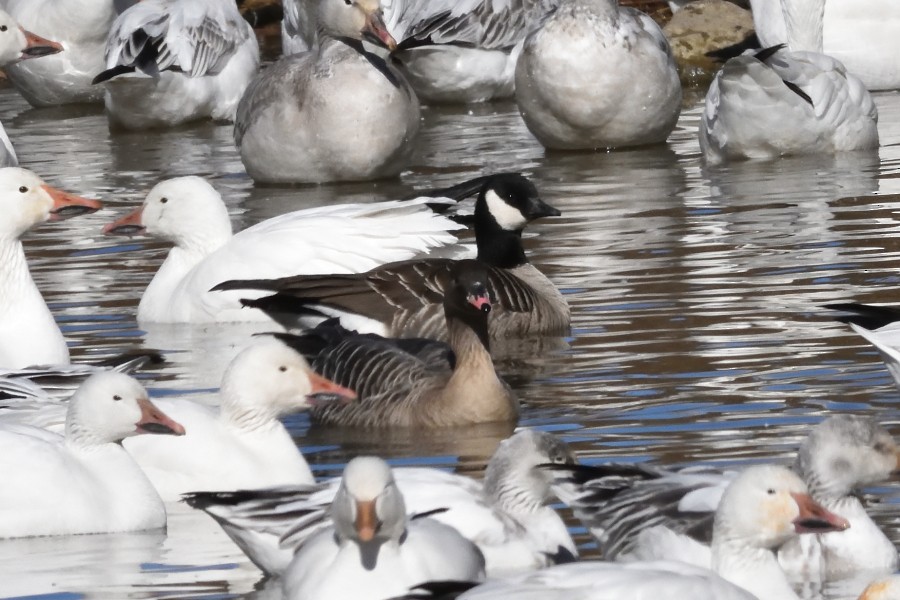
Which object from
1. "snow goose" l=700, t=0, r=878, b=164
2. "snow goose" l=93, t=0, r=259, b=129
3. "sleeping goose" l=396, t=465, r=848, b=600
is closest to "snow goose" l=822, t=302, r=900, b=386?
"sleeping goose" l=396, t=465, r=848, b=600

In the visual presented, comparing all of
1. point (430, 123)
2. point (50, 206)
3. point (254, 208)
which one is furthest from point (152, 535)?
point (430, 123)

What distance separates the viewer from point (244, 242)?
9953 mm

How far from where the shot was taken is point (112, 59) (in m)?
17.3

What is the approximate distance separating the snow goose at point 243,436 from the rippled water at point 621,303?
0.16m

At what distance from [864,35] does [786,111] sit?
3561 millimetres

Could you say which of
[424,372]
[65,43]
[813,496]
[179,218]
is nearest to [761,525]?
[813,496]

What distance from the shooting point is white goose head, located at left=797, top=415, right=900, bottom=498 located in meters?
6.12

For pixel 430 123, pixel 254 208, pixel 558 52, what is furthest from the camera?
pixel 430 123

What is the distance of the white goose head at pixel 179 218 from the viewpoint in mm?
10312

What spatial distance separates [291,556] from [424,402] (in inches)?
81.4

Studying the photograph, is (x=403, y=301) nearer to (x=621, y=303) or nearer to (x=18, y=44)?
(x=621, y=303)

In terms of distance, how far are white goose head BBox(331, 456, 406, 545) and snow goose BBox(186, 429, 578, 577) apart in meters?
0.48

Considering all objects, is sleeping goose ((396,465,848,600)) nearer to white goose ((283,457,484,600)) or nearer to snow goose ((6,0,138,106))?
white goose ((283,457,484,600))

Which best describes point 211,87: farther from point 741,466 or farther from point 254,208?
point 741,466
